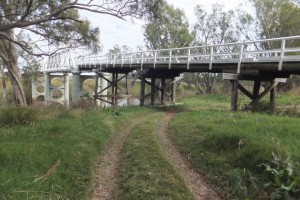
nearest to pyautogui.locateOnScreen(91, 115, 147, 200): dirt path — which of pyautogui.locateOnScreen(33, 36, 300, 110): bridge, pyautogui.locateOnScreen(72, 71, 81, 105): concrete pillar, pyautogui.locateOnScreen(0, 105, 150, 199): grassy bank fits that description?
pyautogui.locateOnScreen(0, 105, 150, 199): grassy bank

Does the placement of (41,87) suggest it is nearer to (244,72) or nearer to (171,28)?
(171,28)

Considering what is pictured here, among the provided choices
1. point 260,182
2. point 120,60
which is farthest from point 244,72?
point 120,60

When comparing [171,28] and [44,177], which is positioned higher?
[171,28]

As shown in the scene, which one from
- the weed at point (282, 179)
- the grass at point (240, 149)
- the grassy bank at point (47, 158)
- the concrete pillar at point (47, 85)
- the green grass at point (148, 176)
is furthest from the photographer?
the concrete pillar at point (47, 85)

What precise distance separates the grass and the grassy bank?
245 cm

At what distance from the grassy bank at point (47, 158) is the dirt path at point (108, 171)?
0.57 ft

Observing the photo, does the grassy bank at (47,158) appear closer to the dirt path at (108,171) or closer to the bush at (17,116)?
the bush at (17,116)

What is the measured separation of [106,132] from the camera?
10.7m

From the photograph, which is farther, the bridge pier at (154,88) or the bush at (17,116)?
the bridge pier at (154,88)

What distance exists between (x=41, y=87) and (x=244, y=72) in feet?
111

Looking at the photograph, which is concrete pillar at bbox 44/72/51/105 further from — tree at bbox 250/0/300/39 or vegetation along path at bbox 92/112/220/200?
vegetation along path at bbox 92/112/220/200

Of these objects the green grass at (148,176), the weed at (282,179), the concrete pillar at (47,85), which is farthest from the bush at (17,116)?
the concrete pillar at (47,85)

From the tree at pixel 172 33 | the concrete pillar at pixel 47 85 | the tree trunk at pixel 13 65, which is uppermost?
the tree at pixel 172 33

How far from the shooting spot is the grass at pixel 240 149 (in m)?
5.98
